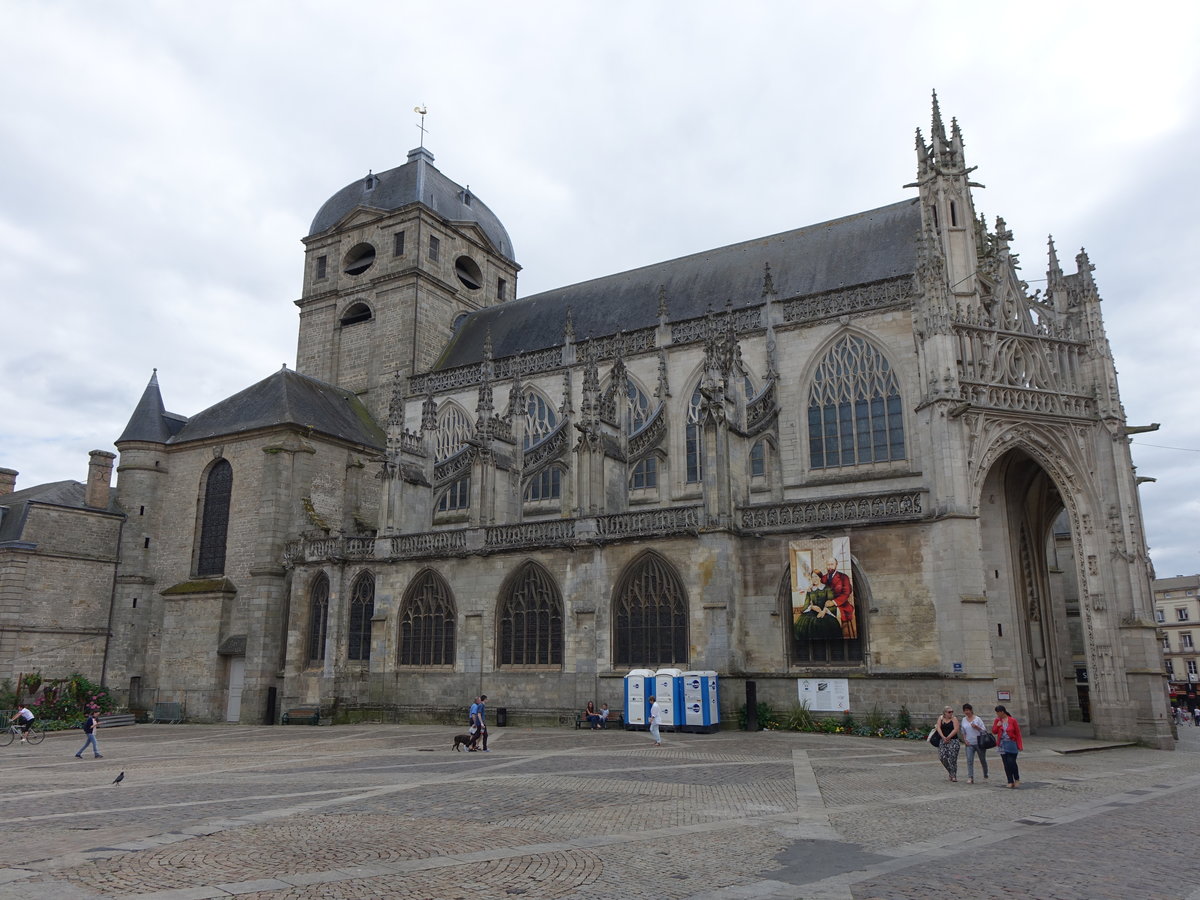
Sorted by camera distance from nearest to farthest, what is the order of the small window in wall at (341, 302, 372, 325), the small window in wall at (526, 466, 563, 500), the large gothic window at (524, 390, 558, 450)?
the small window in wall at (526, 466, 563, 500)
the large gothic window at (524, 390, 558, 450)
the small window in wall at (341, 302, 372, 325)

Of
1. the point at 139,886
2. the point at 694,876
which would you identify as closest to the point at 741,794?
the point at 694,876

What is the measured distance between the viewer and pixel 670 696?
21.0m

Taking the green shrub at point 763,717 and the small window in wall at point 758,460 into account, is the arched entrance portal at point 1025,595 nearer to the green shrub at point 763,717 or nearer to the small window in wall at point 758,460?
the green shrub at point 763,717

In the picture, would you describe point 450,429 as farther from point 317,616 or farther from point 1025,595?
point 1025,595

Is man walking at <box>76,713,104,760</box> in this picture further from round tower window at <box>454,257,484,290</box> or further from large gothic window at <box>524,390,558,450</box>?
round tower window at <box>454,257,484,290</box>

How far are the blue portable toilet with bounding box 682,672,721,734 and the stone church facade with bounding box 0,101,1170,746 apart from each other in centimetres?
86

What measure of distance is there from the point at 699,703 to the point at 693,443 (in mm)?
9902

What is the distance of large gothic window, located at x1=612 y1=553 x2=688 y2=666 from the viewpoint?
22.8 metres

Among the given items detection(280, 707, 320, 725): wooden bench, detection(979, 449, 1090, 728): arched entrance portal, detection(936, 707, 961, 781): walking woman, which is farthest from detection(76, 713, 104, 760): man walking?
detection(979, 449, 1090, 728): arched entrance portal

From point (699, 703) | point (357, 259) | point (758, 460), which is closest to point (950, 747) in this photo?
point (699, 703)

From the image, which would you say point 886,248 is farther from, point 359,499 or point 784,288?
point 359,499

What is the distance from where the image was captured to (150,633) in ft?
109

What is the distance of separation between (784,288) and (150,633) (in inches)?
1060

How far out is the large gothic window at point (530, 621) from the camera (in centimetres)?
2467
